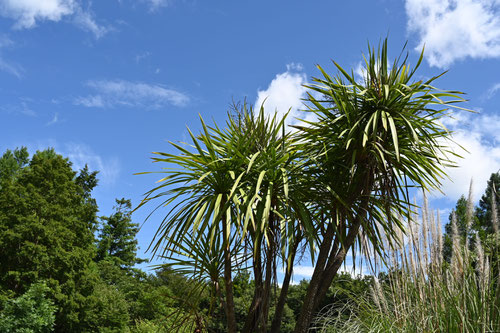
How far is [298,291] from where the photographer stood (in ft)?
63.4

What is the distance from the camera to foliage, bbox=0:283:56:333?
12591 mm

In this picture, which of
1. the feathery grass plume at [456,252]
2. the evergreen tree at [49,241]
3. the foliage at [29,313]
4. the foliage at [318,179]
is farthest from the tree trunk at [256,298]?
the evergreen tree at [49,241]

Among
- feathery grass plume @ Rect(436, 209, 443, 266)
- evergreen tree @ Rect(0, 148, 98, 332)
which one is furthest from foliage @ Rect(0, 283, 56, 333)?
feathery grass plume @ Rect(436, 209, 443, 266)

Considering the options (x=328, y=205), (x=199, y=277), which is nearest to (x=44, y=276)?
(x=199, y=277)

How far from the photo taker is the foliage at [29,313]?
496 inches

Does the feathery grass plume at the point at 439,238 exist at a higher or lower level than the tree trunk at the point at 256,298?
higher

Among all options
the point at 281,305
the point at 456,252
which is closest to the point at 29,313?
the point at 281,305

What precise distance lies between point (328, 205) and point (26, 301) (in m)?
11.4

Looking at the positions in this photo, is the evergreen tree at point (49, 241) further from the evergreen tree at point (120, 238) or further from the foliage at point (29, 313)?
the evergreen tree at point (120, 238)

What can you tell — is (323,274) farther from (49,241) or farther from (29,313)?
(49,241)

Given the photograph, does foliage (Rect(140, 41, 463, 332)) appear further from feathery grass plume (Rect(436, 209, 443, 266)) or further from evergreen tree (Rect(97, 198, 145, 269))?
evergreen tree (Rect(97, 198, 145, 269))

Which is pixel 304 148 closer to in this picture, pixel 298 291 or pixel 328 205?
pixel 328 205

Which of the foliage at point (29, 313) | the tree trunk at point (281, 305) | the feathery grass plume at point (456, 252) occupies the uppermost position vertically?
the feathery grass plume at point (456, 252)

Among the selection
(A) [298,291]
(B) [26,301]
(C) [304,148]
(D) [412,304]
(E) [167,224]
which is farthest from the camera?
(A) [298,291]
